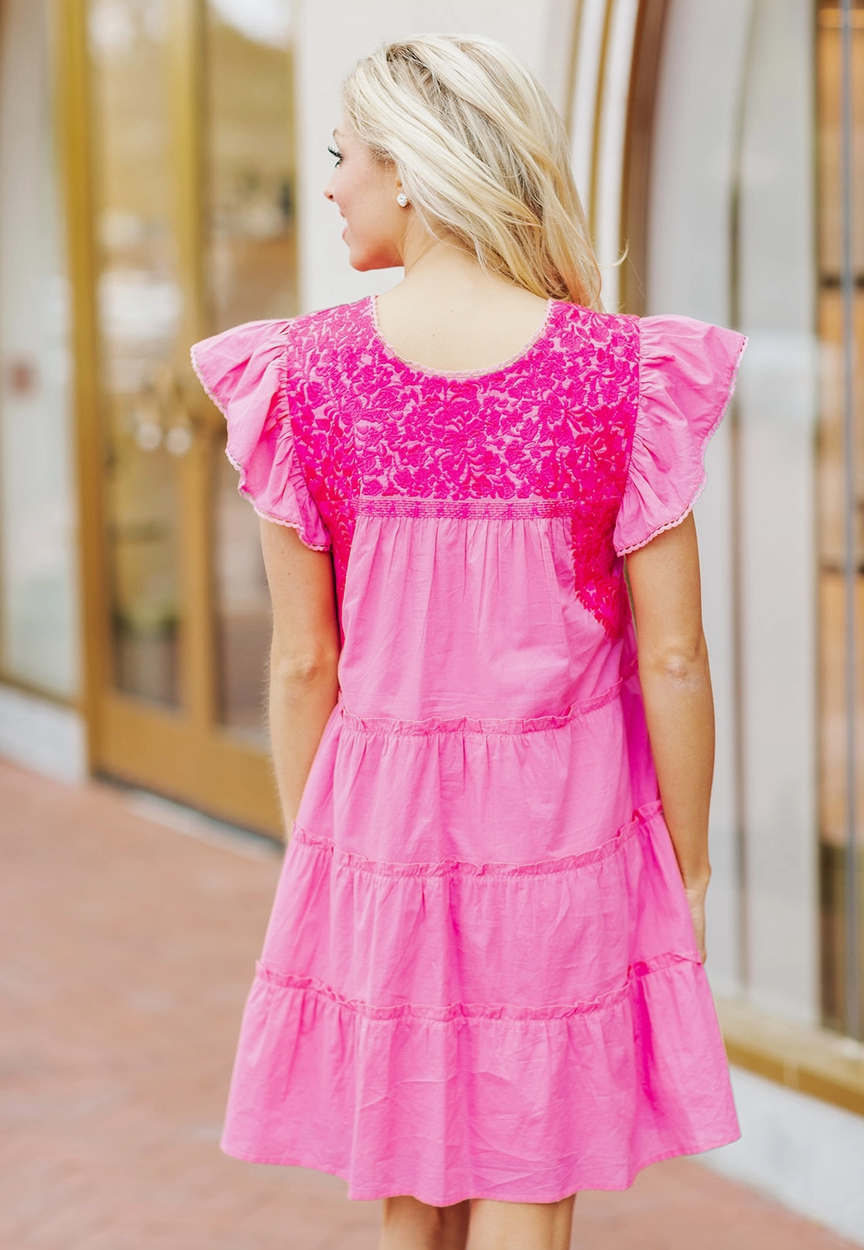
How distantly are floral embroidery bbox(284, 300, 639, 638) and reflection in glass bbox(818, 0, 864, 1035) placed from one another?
4.67 ft

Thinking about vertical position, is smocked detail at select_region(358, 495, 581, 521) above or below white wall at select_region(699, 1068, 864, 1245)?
above

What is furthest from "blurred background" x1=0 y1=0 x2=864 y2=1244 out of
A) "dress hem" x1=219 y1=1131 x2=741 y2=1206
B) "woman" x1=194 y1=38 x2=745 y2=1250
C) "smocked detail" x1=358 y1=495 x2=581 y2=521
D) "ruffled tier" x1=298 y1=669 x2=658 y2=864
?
"smocked detail" x1=358 y1=495 x2=581 y2=521

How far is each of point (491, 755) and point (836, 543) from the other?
1523mm

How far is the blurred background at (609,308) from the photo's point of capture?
3.02 m

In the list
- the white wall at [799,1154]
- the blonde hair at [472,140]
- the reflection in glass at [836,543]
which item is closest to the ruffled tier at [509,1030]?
the blonde hair at [472,140]

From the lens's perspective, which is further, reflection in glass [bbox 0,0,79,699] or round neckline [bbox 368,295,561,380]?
reflection in glass [bbox 0,0,79,699]

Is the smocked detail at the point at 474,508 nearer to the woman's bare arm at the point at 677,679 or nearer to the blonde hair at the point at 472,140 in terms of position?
the woman's bare arm at the point at 677,679

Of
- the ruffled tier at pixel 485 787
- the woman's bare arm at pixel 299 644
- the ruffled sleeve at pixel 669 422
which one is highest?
the ruffled sleeve at pixel 669 422

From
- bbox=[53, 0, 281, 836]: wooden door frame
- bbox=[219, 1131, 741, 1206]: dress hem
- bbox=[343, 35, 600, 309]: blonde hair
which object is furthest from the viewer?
bbox=[53, 0, 281, 836]: wooden door frame

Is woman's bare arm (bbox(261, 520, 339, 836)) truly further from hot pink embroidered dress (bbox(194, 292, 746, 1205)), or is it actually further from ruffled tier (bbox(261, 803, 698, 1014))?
ruffled tier (bbox(261, 803, 698, 1014))

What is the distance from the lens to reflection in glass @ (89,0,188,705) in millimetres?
5859

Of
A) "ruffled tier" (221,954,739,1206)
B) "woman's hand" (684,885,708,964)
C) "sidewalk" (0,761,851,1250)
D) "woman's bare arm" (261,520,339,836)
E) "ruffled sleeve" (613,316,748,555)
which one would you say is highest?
"ruffled sleeve" (613,316,748,555)

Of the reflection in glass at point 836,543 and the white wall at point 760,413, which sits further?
the white wall at point 760,413

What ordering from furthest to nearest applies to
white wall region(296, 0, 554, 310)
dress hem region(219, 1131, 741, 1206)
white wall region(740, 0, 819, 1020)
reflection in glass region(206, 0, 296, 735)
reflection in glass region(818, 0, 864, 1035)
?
reflection in glass region(206, 0, 296, 735) → white wall region(296, 0, 554, 310) → white wall region(740, 0, 819, 1020) → reflection in glass region(818, 0, 864, 1035) → dress hem region(219, 1131, 741, 1206)
